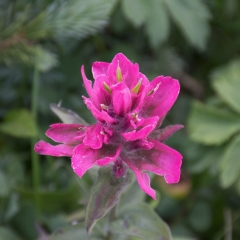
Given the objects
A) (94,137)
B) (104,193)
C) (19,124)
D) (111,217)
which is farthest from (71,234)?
(19,124)

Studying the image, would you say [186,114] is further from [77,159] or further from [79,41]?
[77,159]

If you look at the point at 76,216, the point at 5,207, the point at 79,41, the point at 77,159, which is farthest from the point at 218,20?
the point at 77,159

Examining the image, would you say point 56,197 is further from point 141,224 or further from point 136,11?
point 136,11

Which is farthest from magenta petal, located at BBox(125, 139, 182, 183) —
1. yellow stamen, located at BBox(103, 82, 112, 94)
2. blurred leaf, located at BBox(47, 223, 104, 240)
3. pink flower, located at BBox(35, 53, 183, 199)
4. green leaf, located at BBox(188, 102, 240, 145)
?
green leaf, located at BBox(188, 102, 240, 145)

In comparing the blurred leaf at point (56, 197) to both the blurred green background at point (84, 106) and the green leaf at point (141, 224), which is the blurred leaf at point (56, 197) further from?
the green leaf at point (141, 224)

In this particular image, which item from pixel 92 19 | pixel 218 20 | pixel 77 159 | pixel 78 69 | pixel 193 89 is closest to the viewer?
pixel 77 159

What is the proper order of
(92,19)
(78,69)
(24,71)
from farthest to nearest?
1. (78,69)
2. (24,71)
3. (92,19)

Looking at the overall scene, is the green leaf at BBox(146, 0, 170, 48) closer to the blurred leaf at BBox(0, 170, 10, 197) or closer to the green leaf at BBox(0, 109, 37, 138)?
the green leaf at BBox(0, 109, 37, 138)
